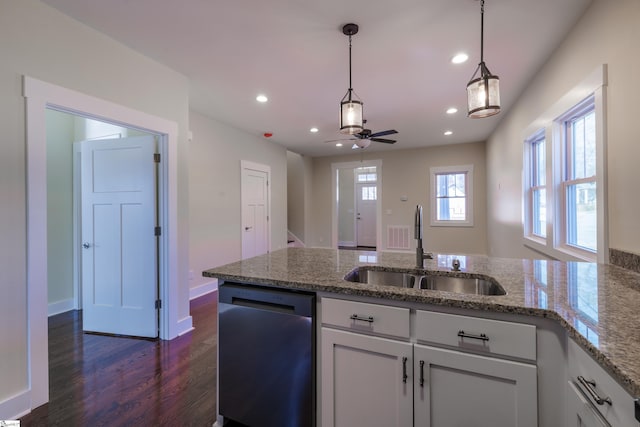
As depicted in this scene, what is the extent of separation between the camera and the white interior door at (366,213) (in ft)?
29.8

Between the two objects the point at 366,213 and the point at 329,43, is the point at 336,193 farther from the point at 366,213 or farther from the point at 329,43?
the point at 329,43

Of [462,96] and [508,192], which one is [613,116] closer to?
[462,96]

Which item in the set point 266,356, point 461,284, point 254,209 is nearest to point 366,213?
point 254,209

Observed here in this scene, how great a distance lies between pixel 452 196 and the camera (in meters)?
6.73

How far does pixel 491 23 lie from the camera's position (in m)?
2.15

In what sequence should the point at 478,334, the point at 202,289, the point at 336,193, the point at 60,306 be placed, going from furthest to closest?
the point at 336,193, the point at 202,289, the point at 60,306, the point at 478,334

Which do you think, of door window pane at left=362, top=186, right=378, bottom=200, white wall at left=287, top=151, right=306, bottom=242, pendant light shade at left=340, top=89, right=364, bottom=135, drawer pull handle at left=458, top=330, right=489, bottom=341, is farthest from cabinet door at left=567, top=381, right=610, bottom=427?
door window pane at left=362, top=186, right=378, bottom=200

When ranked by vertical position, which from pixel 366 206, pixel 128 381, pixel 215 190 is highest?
pixel 215 190

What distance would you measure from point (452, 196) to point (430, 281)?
563cm

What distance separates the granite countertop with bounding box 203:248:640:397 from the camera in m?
0.81

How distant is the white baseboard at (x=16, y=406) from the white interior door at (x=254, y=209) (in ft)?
11.3

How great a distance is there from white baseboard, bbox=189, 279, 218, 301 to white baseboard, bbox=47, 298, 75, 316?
1.37m

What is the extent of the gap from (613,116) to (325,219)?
6.29m

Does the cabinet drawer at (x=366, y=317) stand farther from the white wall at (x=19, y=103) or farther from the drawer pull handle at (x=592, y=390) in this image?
the white wall at (x=19, y=103)
